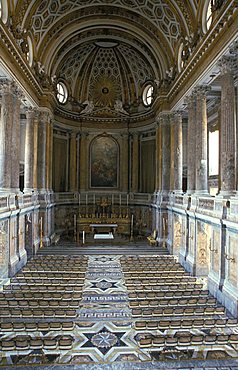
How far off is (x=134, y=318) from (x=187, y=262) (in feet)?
27.6

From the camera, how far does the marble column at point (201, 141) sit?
20219 mm

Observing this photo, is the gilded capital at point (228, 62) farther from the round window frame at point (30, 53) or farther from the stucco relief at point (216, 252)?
the round window frame at point (30, 53)

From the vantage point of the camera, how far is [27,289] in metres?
15.5

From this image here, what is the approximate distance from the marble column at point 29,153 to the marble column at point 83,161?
9660 millimetres

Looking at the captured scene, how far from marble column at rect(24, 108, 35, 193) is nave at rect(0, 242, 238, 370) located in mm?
7556

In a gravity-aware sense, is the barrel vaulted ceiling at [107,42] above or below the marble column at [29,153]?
above

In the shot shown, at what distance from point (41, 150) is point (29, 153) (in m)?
1.97

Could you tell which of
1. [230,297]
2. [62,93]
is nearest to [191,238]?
[230,297]

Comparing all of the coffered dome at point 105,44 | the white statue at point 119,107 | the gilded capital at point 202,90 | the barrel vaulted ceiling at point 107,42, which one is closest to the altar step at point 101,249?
the gilded capital at point 202,90

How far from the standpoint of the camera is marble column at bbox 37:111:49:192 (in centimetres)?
2741

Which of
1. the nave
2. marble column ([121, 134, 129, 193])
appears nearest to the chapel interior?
the nave

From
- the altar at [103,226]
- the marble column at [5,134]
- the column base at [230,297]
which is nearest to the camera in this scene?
the column base at [230,297]

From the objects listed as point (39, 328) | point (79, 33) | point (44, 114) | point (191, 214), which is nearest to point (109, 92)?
point (79, 33)

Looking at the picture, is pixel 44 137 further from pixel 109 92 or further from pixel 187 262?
pixel 187 262
